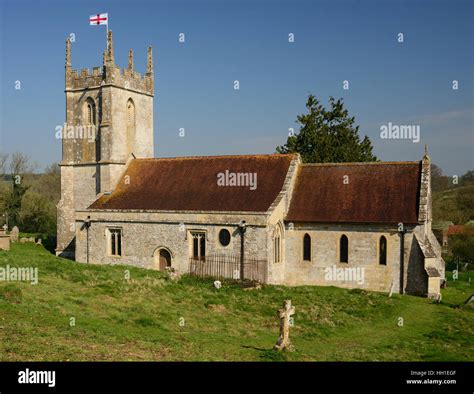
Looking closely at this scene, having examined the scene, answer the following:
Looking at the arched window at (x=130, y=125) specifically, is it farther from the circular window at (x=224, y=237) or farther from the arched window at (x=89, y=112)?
the circular window at (x=224, y=237)

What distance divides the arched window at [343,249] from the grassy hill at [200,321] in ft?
7.12

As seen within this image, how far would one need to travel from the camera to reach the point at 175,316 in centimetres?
2003

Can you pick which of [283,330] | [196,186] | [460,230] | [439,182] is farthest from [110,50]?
[439,182]

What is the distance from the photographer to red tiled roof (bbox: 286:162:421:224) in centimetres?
2922

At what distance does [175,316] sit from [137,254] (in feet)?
44.0

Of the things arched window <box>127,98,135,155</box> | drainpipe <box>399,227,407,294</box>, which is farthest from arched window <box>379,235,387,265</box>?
arched window <box>127,98,135,155</box>

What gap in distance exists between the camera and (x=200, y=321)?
65.2 ft

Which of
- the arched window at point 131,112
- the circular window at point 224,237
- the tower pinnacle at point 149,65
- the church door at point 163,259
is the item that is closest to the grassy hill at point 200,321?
the church door at point 163,259

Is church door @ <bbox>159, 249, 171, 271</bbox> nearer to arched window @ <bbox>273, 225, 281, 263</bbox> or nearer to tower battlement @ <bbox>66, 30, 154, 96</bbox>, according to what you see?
arched window @ <bbox>273, 225, 281, 263</bbox>

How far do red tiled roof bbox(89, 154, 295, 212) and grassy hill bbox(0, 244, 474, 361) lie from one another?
5.59m

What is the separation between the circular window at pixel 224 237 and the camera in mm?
30078

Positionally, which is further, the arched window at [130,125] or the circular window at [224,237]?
the arched window at [130,125]

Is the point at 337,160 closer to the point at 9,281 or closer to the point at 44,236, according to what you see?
the point at 44,236

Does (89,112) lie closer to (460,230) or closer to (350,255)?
(350,255)
